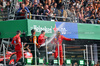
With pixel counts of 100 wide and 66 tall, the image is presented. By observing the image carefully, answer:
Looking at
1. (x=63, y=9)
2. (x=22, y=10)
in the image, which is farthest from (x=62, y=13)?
(x=22, y=10)

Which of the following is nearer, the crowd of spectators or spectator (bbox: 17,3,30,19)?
spectator (bbox: 17,3,30,19)

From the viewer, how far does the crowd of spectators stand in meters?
16.1

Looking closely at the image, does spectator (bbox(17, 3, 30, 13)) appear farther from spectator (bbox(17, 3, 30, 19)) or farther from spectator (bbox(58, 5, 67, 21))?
spectator (bbox(58, 5, 67, 21))

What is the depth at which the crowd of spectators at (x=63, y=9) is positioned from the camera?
16145 millimetres

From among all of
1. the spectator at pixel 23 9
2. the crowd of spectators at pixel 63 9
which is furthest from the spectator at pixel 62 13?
the spectator at pixel 23 9

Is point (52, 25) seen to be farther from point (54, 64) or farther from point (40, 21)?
point (54, 64)

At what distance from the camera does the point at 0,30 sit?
15.6 metres

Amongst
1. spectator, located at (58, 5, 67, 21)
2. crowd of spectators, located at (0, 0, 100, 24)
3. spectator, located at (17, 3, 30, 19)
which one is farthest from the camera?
spectator, located at (58, 5, 67, 21)

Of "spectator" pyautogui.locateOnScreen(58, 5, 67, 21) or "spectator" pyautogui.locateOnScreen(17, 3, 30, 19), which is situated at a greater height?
"spectator" pyautogui.locateOnScreen(17, 3, 30, 19)

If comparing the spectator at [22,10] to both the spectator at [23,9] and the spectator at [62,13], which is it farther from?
the spectator at [62,13]

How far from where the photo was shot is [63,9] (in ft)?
58.4

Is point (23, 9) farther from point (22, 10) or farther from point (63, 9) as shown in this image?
point (63, 9)

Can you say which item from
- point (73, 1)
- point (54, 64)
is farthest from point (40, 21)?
point (73, 1)

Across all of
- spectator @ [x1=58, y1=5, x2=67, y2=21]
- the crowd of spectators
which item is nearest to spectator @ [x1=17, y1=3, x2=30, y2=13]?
the crowd of spectators
